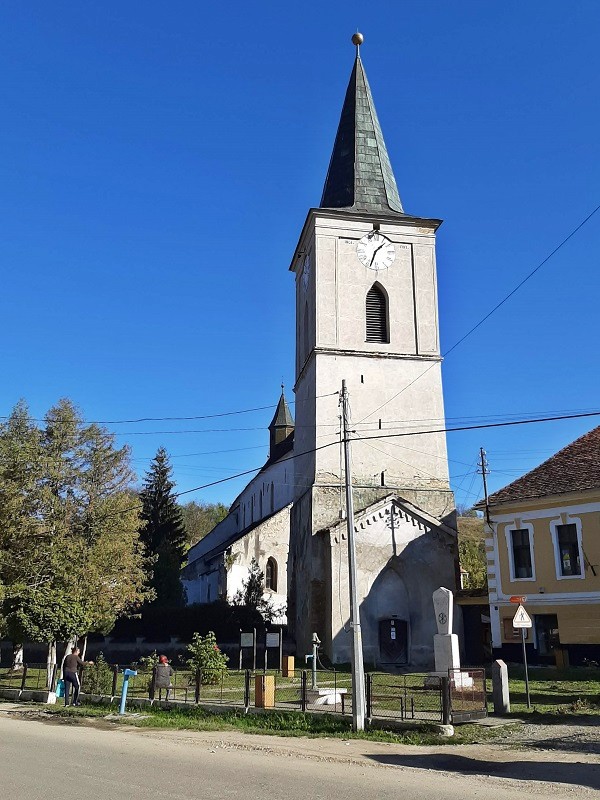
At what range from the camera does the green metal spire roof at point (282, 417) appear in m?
60.1

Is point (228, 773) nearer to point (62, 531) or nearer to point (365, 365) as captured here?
point (62, 531)

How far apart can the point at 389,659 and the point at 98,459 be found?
557 inches

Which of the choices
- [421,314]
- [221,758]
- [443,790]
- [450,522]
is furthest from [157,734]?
[421,314]

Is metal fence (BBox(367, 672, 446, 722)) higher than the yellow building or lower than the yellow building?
lower

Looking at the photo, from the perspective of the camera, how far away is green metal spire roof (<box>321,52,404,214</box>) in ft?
123

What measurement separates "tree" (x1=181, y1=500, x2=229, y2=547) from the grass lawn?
60093 millimetres

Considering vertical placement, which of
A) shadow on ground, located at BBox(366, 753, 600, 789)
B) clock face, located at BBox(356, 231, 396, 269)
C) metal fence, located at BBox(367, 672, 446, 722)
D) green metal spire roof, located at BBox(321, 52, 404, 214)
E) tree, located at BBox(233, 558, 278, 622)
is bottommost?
shadow on ground, located at BBox(366, 753, 600, 789)

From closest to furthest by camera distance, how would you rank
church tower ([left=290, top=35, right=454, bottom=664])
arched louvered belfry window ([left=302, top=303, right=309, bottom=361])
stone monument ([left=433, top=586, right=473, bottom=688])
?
1. stone monument ([left=433, top=586, right=473, bottom=688])
2. church tower ([left=290, top=35, right=454, bottom=664])
3. arched louvered belfry window ([left=302, top=303, right=309, bottom=361])

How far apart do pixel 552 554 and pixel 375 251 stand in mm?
17538

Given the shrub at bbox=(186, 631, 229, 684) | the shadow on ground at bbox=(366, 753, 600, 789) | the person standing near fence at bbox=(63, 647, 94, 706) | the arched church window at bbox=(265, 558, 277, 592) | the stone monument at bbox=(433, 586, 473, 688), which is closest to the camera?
the shadow on ground at bbox=(366, 753, 600, 789)

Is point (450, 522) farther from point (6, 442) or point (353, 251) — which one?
point (6, 442)

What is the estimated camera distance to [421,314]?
117 feet

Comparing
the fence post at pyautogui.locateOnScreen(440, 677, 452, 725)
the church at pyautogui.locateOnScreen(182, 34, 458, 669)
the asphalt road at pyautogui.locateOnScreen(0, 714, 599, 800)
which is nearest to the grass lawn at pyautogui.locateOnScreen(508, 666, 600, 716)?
the fence post at pyautogui.locateOnScreen(440, 677, 452, 725)

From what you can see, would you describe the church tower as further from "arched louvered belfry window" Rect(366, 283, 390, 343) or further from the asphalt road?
the asphalt road
